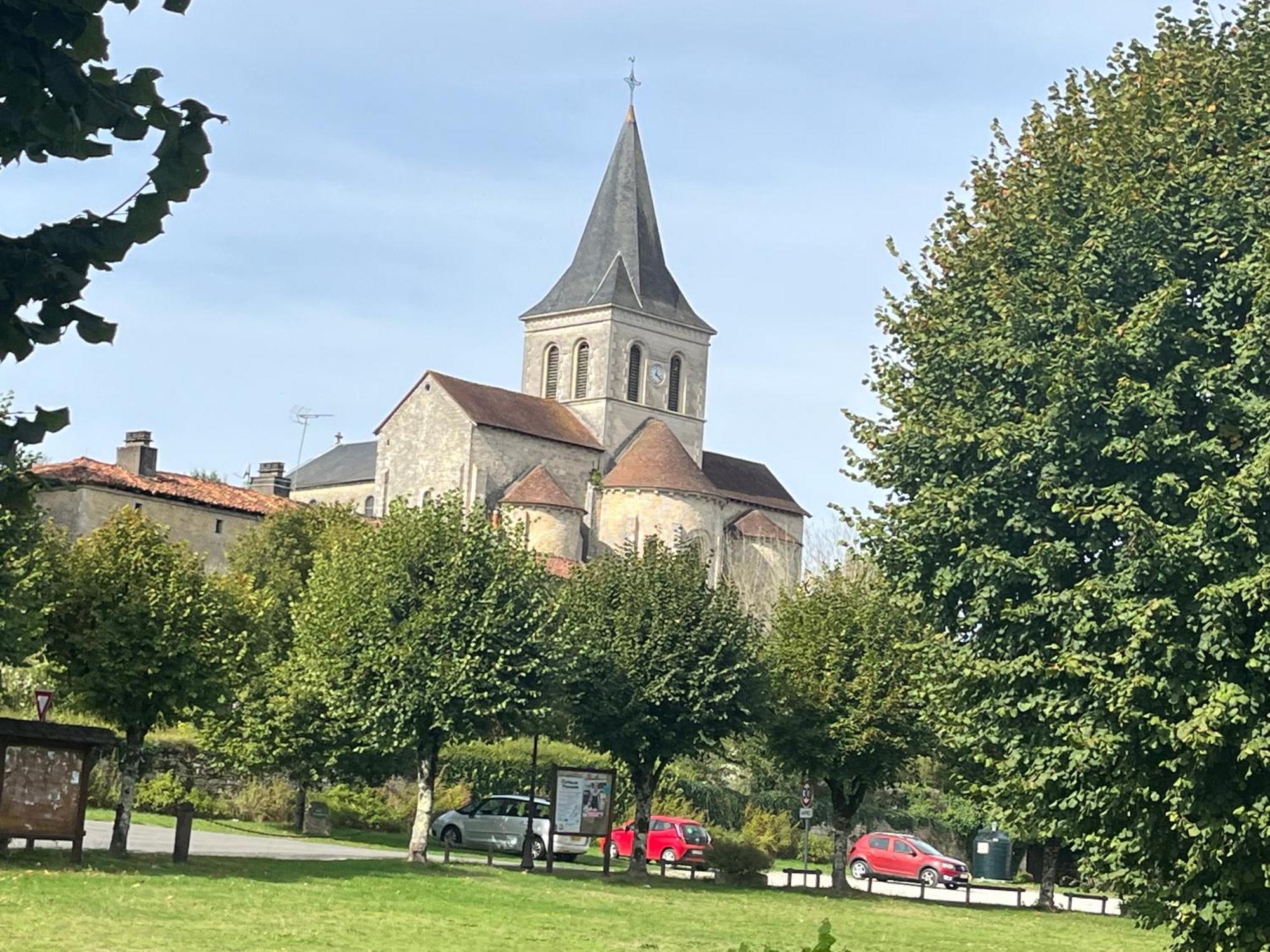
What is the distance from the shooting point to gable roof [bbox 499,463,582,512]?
80.3 meters

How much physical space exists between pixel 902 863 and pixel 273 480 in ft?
147

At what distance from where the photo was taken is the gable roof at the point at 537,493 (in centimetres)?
8031

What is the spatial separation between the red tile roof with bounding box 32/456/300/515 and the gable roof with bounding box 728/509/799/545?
3211cm

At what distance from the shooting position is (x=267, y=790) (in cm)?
4109

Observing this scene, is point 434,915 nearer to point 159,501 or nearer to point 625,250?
point 159,501

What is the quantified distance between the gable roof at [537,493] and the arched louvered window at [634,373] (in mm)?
11659

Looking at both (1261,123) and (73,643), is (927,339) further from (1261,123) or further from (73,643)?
(73,643)

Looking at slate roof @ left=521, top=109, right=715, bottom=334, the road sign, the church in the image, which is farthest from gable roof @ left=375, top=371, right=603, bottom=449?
the road sign

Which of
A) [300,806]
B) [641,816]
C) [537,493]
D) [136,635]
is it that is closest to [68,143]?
[136,635]

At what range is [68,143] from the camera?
4.22 metres

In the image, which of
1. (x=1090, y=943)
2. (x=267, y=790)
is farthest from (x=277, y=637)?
(x=1090, y=943)

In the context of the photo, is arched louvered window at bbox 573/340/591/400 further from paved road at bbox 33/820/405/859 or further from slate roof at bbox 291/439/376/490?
paved road at bbox 33/820/405/859

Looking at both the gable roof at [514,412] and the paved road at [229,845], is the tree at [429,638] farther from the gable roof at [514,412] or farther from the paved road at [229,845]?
the gable roof at [514,412]

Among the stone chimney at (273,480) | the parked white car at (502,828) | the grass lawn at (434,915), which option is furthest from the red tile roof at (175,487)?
the grass lawn at (434,915)
